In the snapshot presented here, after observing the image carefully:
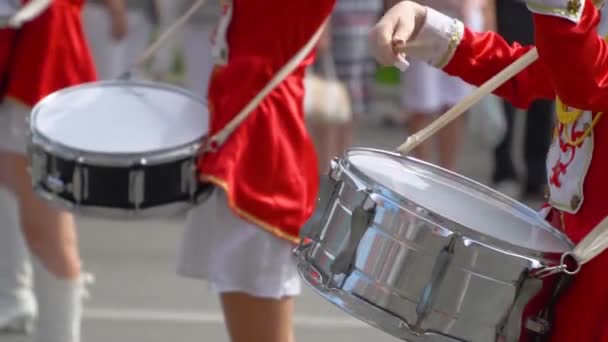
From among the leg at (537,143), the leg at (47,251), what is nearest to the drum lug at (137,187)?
the leg at (47,251)

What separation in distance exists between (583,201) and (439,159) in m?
4.23

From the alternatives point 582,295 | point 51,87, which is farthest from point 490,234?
point 51,87

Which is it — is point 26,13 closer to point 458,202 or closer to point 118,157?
point 118,157

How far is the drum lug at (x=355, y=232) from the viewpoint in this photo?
222 centimetres

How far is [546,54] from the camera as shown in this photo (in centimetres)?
203

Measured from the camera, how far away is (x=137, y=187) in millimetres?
2943

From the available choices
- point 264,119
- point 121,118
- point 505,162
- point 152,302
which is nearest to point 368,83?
point 505,162

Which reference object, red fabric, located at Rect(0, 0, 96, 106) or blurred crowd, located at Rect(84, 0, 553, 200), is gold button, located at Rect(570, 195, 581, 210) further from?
blurred crowd, located at Rect(84, 0, 553, 200)

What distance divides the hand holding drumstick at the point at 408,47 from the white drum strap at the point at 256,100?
1.88 ft

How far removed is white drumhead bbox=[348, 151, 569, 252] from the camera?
2.22m

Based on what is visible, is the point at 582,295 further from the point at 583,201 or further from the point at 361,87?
the point at 361,87

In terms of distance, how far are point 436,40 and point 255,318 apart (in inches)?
31.4

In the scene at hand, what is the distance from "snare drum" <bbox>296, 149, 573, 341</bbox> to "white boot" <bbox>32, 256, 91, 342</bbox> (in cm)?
168

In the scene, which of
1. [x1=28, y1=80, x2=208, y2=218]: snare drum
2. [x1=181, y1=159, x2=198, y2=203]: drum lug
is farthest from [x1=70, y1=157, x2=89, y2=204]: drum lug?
[x1=181, y1=159, x2=198, y2=203]: drum lug
